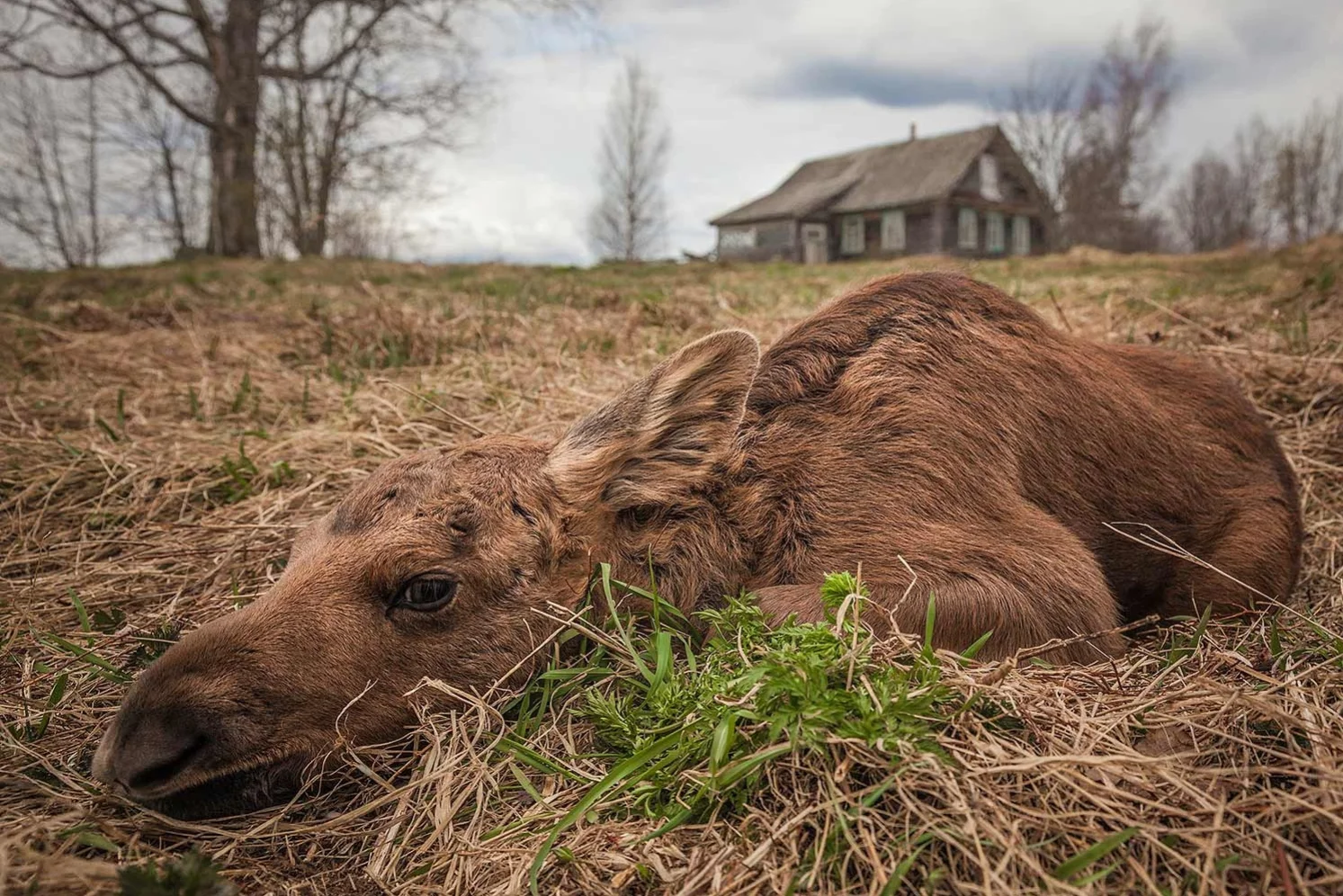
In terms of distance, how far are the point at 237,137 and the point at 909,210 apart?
28.0 meters

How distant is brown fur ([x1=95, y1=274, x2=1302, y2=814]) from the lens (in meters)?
1.91

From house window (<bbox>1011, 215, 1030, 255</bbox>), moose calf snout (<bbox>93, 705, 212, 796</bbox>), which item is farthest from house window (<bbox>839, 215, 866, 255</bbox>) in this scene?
moose calf snout (<bbox>93, 705, 212, 796</bbox>)

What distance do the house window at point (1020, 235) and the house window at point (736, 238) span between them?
13.0 metres

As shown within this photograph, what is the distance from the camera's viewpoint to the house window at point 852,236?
39094 millimetres

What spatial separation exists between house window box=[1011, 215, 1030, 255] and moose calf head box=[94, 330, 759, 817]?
42.6 metres

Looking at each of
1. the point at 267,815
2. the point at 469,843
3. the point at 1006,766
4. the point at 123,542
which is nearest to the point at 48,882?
the point at 267,815

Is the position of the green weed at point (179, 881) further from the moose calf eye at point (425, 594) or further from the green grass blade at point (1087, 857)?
the green grass blade at point (1087, 857)

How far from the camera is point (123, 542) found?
10.8 feet

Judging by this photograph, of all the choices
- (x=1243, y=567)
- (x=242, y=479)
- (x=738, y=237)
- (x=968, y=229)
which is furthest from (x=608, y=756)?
(x=738, y=237)

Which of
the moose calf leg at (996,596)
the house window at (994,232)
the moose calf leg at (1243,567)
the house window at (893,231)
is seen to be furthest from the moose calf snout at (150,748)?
the house window at (994,232)

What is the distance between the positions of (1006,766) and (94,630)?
9.08 ft

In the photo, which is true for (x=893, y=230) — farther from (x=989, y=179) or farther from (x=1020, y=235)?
Answer: (x=1020, y=235)

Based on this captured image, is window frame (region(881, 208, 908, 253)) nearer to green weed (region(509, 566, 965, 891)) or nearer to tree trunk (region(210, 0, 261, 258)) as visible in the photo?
tree trunk (region(210, 0, 261, 258))

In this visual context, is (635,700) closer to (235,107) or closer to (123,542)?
(123,542)
